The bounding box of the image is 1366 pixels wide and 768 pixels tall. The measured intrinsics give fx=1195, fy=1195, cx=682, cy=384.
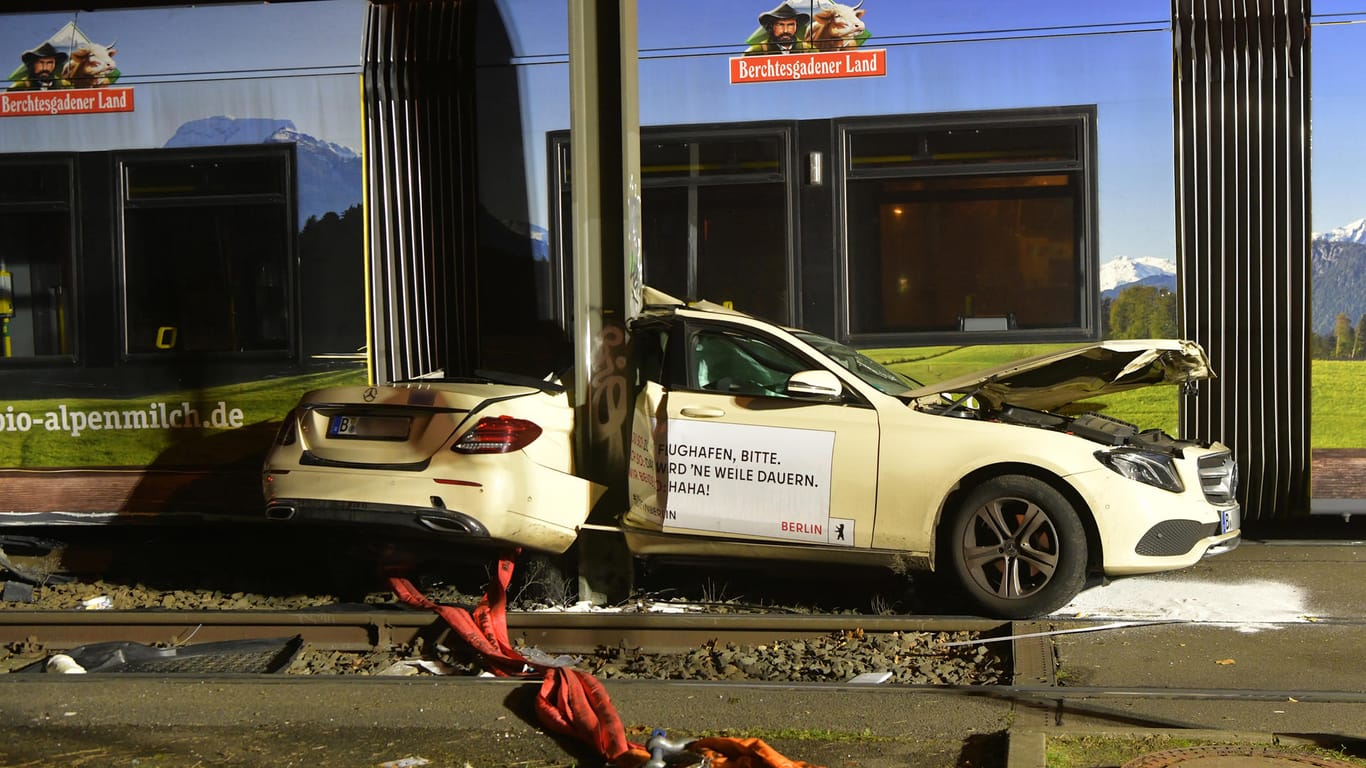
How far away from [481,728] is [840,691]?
1.46 metres

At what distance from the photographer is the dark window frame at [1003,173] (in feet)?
24.8

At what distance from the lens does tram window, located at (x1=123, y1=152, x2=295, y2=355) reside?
816 centimetres

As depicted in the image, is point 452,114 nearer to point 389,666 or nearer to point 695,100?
point 695,100

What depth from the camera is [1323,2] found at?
7.46 metres

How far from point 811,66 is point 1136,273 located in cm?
244

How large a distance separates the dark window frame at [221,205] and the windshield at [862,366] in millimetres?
3521

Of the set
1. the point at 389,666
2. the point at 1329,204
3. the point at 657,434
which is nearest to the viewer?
the point at 389,666

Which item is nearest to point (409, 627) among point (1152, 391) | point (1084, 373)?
point (1084, 373)

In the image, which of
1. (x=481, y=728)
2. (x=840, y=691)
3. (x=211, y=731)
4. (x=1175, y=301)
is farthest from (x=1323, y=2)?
(x=211, y=731)

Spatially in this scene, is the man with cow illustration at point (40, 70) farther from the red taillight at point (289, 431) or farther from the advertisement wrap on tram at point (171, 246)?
the red taillight at point (289, 431)

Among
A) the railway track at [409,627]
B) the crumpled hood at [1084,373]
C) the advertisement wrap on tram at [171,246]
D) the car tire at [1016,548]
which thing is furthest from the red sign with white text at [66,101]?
the car tire at [1016,548]

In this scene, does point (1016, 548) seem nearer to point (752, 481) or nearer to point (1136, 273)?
point (752, 481)

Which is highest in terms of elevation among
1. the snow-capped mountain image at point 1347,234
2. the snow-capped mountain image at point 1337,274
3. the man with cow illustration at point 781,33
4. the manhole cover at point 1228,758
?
the man with cow illustration at point 781,33

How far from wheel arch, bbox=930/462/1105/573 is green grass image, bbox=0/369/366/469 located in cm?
403
